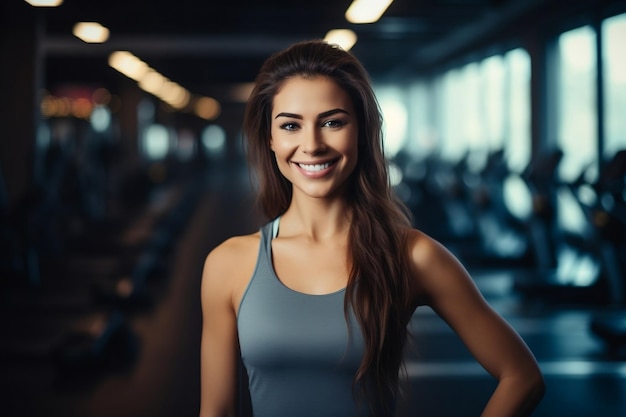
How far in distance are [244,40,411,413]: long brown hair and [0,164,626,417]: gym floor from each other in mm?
853

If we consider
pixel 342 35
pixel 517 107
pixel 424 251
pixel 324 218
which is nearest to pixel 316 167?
pixel 324 218

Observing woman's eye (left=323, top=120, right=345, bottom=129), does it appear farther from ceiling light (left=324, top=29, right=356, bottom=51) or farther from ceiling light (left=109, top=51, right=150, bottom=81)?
ceiling light (left=109, top=51, right=150, bottom=81)

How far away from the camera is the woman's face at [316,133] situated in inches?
51.1

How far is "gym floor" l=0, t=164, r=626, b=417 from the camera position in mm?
3469

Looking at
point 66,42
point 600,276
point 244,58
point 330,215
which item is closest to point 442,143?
point 244,58

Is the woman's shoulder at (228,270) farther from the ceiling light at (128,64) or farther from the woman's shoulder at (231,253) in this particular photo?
the ceiling light at (128,64)

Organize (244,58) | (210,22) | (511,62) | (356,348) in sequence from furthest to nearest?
(244,58)
(511,62)
(210,22)
(356,348)

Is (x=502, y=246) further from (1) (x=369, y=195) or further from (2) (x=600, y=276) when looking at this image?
Result: (1) (x=369, y=195)

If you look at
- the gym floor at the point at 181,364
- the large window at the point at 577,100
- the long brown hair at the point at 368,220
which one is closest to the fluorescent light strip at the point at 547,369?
the gym floor at the point at 181,364

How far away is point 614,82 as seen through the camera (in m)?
6.99

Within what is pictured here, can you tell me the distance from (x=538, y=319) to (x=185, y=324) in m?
2.35

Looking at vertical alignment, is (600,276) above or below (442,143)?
below

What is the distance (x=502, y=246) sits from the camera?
895cm

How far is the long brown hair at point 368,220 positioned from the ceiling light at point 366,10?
4.13 m
